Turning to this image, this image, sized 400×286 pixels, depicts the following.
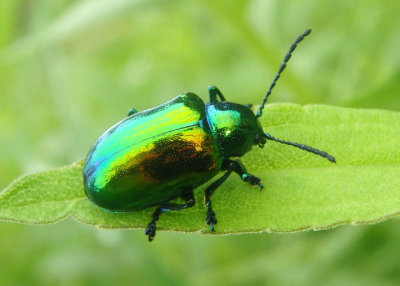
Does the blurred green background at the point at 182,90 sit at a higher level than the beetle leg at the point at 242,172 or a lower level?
lower

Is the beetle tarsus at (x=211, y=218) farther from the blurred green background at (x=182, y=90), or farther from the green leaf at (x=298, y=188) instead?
the blurred green background at (x=182, y=90)

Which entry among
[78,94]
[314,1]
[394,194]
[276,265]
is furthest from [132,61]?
[394,194]

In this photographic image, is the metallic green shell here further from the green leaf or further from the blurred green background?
the blurred green background

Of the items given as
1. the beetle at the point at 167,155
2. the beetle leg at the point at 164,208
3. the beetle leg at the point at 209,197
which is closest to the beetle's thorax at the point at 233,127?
the beetle at the point at 167,155

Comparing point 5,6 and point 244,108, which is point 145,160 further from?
point 5,6

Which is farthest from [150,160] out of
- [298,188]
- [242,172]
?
[298,188]

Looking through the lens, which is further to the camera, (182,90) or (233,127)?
(182,90)

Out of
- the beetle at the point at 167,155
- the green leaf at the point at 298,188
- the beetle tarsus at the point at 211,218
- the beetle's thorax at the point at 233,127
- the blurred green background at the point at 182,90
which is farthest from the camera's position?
the blurred green background at the point at 182,90

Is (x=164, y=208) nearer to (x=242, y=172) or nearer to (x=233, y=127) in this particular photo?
(x=242, y=172)
